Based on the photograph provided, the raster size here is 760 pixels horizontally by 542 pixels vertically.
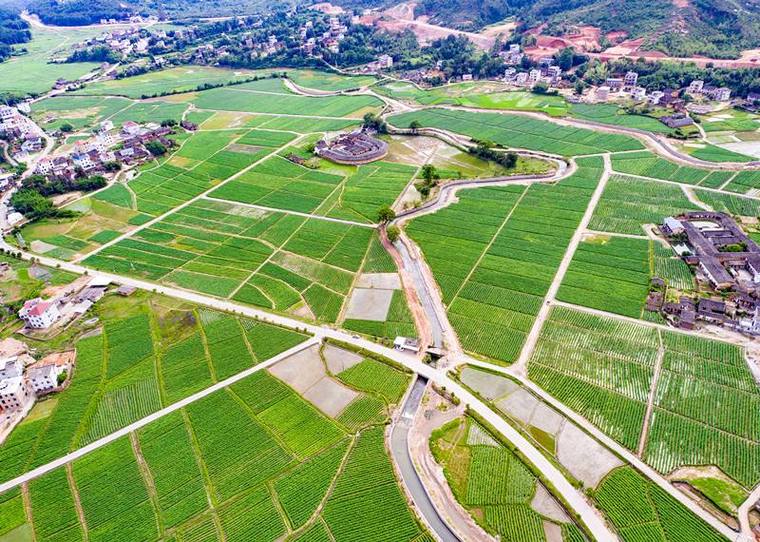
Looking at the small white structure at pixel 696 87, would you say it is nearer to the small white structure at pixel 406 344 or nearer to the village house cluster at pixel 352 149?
the village house cluster at pixel 352 149

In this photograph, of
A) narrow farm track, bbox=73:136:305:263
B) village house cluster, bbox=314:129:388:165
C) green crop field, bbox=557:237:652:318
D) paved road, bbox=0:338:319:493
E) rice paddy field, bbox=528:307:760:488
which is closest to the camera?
rice paddy field, bbox=528:307:760:488

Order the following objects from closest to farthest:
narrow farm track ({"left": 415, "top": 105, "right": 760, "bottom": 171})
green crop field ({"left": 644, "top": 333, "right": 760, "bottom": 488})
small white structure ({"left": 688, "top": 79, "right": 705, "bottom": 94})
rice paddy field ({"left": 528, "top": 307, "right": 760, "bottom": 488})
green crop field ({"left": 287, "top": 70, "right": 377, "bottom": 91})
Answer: green crop field ({"left": 644, "top": 333, "right": 760, "bottom": 488}), rice paddy field ({"left": 528, "top": 307, "right": 760, "bottom": 488}), narrow farm track ({"left": 415, "top": 105, "right": 760, "bottom": 171}), small white structure ({"left": 688, "top": 79, "right": 705, "bottom": 94}), green crop field ({"left": 287, "top": 70, "right": 377, "bottom": 91})

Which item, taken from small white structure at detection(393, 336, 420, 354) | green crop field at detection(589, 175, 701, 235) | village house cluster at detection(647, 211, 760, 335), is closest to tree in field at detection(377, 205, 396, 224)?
small white structure at detection(393, 336, 420, 354)

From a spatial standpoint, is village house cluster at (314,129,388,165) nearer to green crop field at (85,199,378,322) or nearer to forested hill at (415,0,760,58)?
green crop field at (85,199,378,322)

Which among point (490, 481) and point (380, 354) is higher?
point (490, 481)

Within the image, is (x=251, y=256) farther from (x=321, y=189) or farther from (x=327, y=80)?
(x=327, y=80)

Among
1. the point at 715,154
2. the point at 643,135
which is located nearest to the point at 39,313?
the point at 643,135

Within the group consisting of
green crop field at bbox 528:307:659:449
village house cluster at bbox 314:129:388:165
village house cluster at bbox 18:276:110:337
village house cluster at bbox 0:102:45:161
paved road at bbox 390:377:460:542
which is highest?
green crop field at bbox 528:307:659:449

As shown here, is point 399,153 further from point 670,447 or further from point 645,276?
point 670,447
